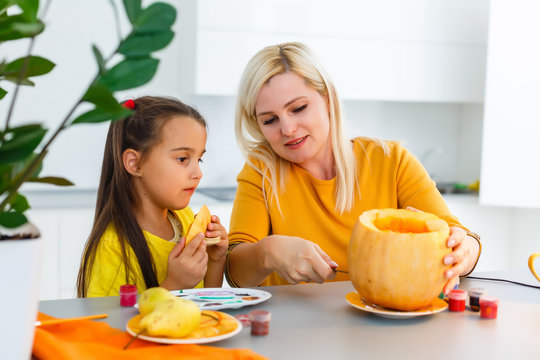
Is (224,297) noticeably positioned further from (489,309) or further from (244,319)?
(489,309)

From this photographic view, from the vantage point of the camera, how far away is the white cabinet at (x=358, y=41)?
3008mm

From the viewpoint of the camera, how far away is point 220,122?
339cm

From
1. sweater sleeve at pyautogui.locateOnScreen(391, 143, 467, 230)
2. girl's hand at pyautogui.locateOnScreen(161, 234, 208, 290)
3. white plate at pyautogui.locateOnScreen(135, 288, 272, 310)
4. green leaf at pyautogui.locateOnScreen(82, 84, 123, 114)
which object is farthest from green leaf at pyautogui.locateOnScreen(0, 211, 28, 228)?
sweater sleeve at pyautogui.locateOnScreen(391, 143, 467, 230)

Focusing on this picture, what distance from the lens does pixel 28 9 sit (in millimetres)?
566

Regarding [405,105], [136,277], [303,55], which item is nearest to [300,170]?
[303,55]

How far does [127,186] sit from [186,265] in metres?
0.35

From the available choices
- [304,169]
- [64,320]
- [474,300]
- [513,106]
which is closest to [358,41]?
[513,106]

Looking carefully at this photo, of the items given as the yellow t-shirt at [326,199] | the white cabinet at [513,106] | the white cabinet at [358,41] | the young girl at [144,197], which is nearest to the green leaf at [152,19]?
the young girl at [144,197]

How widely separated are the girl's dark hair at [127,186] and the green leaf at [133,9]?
2.90ft

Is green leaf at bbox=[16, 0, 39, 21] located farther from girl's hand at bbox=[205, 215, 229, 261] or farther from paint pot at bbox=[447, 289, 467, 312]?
girl's hand at bbox=[205, 215, 229, 261]

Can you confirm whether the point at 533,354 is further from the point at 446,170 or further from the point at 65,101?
the point at 446,170

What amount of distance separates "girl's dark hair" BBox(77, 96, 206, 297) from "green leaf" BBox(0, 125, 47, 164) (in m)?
0.81

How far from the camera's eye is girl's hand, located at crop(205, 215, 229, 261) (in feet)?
4.77

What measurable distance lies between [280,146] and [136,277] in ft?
1.65
